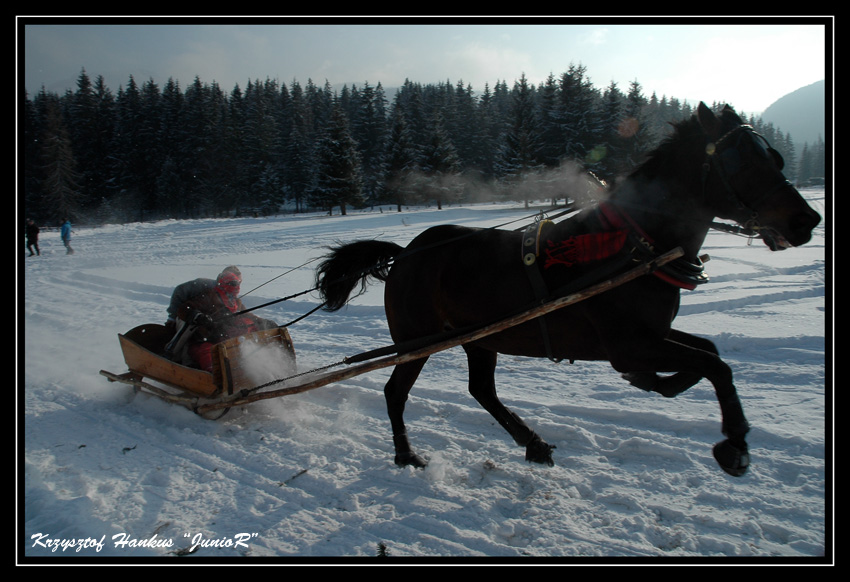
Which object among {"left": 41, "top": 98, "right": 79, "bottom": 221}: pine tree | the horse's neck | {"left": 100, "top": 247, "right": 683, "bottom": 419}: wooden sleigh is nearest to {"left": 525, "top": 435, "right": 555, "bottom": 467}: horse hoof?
{"left": 100, "top": 247, "right": 683, "bottom": 419}: wooden sleigh

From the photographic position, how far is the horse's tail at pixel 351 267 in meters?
4.40

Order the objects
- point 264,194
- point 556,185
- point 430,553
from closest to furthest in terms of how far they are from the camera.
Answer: point 430,553, point 556,185, point 264,194

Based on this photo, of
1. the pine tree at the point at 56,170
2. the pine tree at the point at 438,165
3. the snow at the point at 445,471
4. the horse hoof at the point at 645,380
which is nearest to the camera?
the snow at the point at 445,471

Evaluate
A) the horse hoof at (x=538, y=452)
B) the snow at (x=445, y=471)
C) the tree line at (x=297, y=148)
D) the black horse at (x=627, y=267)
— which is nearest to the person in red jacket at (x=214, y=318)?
the snow at (x=445, y=471)

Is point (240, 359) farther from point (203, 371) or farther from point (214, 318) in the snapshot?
point (214, 318)

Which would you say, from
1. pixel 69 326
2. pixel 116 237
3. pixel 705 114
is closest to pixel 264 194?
pixel 116 237

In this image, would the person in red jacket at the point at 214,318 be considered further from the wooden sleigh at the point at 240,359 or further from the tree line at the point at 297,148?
the tree line at the point at 297,148

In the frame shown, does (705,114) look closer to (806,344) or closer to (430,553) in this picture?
(430,553)

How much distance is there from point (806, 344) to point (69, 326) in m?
11.6

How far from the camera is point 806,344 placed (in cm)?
539

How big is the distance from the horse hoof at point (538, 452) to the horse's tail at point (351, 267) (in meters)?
1.88

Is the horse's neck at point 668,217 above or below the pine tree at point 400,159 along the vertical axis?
below

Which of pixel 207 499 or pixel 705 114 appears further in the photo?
pixel 207 499
